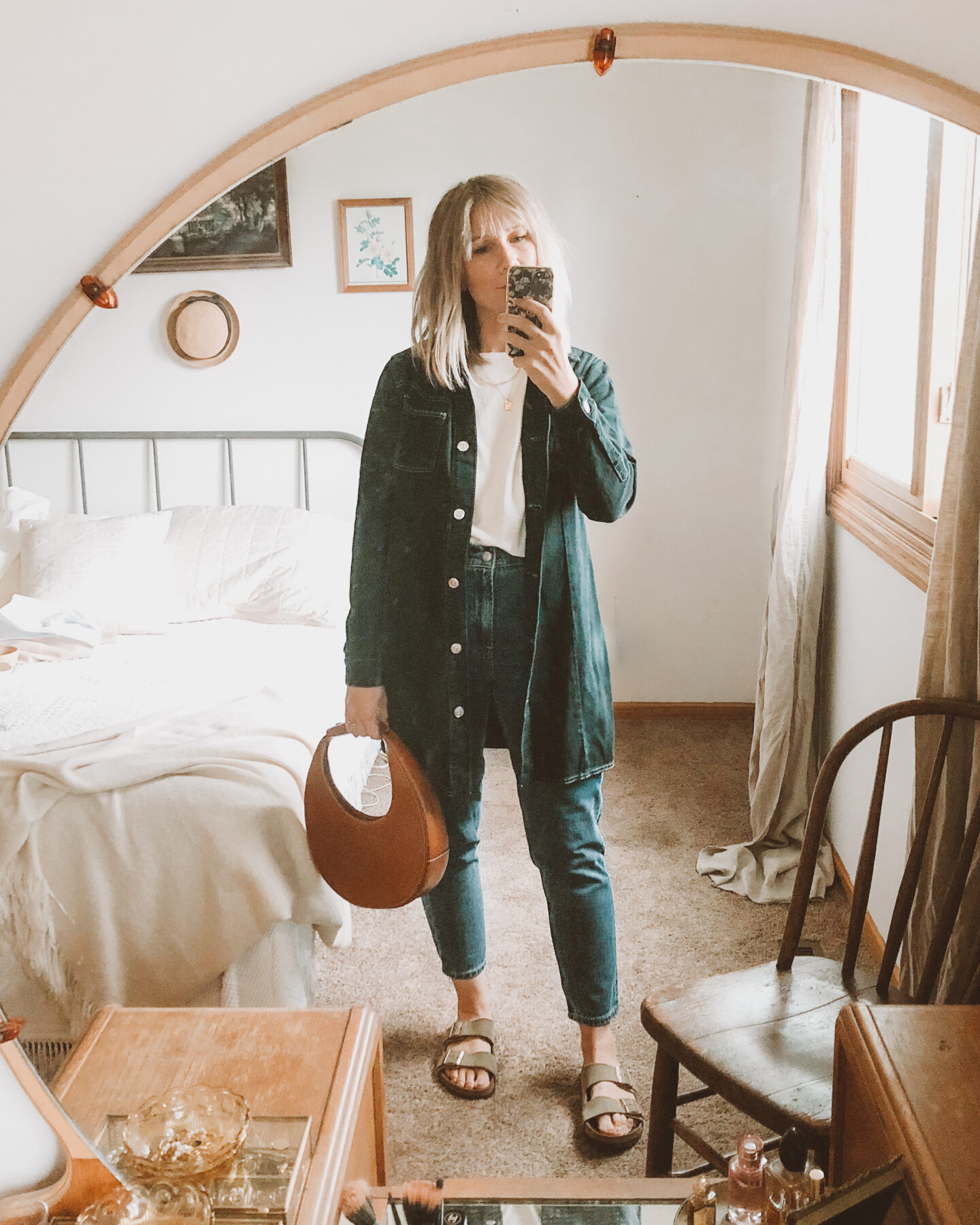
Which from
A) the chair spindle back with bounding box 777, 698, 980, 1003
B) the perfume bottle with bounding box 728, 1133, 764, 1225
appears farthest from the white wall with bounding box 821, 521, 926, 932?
the perfume bottle with bounding box 728, 1133, 764, 1225

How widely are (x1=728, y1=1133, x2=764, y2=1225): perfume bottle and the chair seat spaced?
0.24m

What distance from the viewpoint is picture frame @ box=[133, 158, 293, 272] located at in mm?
2285

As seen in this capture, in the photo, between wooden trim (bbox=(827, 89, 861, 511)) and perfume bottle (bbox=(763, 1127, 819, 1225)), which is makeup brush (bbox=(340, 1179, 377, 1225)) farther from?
wooden trim (bbox=(827, 89, 861, 511))

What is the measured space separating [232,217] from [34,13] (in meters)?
1.93

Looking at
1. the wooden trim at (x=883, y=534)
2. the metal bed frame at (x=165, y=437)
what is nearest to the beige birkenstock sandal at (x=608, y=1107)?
the wooden trim at (x=883, y=534)

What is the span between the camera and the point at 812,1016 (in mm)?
1057

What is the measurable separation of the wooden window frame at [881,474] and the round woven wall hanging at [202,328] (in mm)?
1389

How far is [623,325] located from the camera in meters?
2.57

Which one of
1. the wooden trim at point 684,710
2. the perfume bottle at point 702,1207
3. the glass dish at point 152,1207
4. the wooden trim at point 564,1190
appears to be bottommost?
the wooden trim at point 684,710

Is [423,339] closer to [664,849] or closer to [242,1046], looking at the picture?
[242,1046]

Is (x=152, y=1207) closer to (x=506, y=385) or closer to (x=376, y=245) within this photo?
(x=506, y=385)

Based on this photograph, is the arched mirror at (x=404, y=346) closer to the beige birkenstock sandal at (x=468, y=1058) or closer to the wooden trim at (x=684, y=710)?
the wooden trim at (x=684, y=710)

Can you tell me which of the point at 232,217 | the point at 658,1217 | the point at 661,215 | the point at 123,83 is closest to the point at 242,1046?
the point at 658,1217

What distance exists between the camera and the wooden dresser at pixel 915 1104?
0.60 meters
